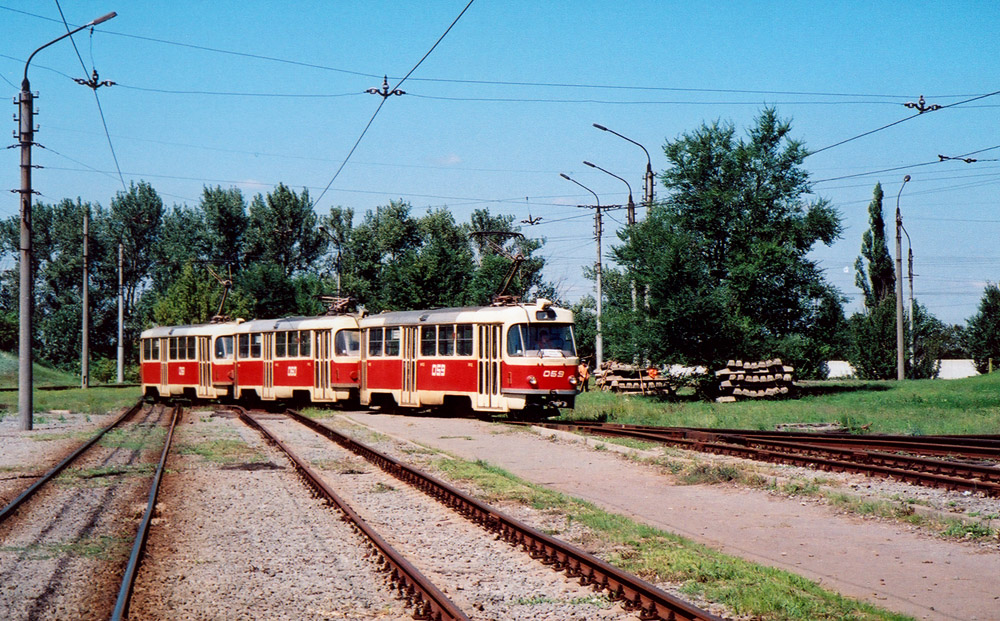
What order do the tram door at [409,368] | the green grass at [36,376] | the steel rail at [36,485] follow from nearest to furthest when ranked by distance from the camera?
the steel rail at [36,485] < the tram door at [409,368] < the green grass at [36,376]

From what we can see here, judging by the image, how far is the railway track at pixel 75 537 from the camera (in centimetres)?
679

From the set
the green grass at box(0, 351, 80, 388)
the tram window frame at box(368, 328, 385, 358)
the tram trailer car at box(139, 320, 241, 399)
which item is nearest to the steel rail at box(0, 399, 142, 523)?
the tram window frame at box(368, 328, 385, 358)

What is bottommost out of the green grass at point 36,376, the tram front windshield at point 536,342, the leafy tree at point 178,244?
the green grass at point 36,376

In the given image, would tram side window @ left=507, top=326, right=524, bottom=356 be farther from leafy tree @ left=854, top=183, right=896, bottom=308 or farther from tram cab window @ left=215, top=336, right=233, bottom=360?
leafy tree @ left=854, top=183, right=896, bottom=308

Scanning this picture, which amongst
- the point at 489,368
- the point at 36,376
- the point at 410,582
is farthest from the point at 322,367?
the point at 36,376

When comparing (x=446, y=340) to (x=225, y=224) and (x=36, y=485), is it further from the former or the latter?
(x=225, y=224)

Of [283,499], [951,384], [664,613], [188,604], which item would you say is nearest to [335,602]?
[188,604]

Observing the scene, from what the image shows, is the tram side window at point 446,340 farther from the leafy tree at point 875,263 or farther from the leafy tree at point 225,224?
the leafy tree at point 225,224

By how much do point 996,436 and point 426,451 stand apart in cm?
972

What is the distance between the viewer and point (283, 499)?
1155cm

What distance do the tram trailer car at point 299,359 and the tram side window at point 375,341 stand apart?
705mm

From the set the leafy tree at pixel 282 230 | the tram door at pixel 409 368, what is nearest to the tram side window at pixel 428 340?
the tram door at pixel 409 368

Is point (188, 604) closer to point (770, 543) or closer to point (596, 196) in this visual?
point (770, 543)

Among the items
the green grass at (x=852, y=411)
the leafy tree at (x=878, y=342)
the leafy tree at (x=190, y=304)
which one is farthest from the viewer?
the leafy tree at (x=190, y=304)
